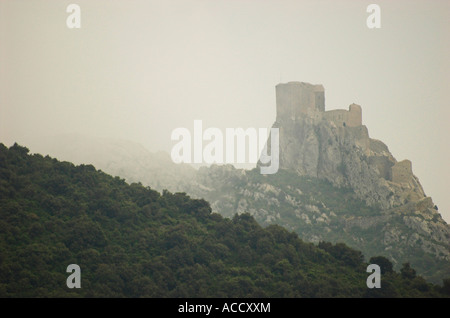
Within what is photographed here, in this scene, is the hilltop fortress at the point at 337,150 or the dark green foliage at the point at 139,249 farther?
the hilltop fortress at the point at 337,150

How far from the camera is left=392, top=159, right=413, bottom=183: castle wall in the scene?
15062 centimetres

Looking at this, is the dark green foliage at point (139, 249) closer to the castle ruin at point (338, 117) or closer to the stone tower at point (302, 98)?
the castle ruin at point (338, 117)

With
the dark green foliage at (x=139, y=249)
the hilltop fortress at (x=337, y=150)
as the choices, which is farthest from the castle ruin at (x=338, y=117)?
the dark green foliage at (x=139, y=249)

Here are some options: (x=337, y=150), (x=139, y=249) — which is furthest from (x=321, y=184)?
(x=139, y=249)

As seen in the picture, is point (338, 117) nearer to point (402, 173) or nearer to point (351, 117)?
point (351, 117)

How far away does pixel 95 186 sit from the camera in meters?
93.8

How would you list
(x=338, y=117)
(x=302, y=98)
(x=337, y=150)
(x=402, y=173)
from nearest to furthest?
(x=402, y=173) → (x=337, y=150) → (x=338, y=117) → (x=302, y=98)

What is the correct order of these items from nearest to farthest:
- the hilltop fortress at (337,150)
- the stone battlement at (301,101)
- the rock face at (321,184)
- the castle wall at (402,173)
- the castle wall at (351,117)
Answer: the rock face at (321,184), the hilltop fortress at (337,150), the castle wall at (402,173), the castle wall at (351,117), the stone battlement at (301,101)

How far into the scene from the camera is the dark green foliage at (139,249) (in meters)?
76.0

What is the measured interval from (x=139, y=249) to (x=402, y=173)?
78913 mm

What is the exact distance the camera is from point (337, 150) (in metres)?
157

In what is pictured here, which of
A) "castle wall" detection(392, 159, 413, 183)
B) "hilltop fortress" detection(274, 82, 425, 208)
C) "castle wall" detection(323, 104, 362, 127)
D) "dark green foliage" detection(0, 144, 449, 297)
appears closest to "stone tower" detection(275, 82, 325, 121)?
"hilltop fortress" detection(274, 82, 425, 208)
